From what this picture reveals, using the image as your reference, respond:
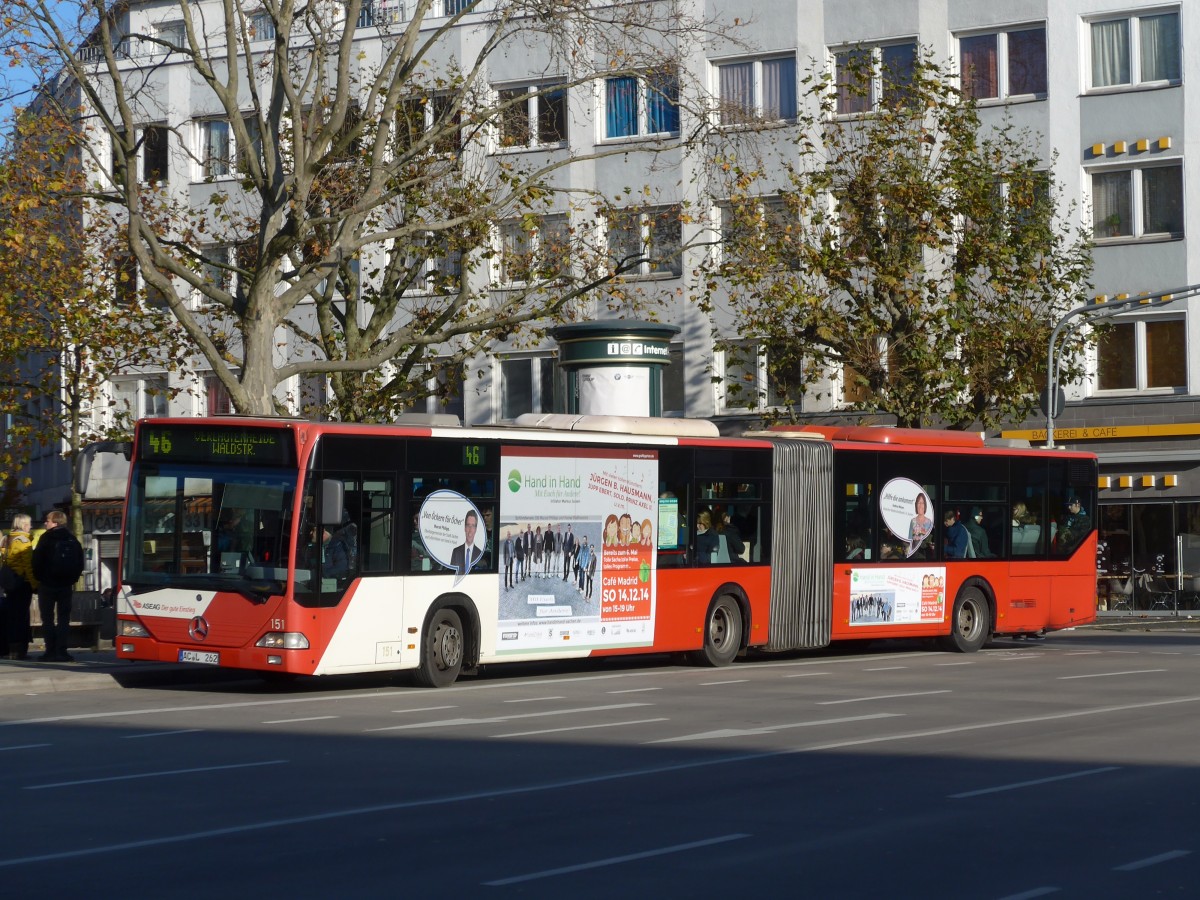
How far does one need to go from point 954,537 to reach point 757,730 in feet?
41.2

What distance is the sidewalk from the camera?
62.0ft

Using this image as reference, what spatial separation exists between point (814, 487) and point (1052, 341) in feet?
35.1

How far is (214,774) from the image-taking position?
11.9 metres

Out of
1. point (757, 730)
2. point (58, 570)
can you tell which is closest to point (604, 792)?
point (757, 730)

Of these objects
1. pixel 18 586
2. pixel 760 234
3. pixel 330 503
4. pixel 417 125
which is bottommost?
pixel 18 586

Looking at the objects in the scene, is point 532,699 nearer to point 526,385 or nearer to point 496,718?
point 496,718

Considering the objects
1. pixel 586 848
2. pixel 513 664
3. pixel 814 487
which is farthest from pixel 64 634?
pixel 586 848

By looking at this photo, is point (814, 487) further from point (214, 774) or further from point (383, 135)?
point (214, 774)

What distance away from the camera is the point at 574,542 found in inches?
850

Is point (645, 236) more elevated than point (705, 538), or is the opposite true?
point (645, 236)

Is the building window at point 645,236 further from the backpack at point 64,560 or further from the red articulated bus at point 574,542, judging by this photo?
the backpack at point 64,560

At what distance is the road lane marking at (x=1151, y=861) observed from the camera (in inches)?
339

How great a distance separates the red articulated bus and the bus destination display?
0.02 m

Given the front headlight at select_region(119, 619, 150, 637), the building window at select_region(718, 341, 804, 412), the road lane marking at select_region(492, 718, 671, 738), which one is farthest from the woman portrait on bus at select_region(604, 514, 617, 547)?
the building window at select_region(718, 341, 804, 412)
